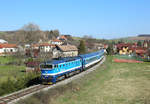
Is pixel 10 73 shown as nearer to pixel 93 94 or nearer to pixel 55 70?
pixel 55 70

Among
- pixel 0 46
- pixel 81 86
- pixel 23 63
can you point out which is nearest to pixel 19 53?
pixel 23 63

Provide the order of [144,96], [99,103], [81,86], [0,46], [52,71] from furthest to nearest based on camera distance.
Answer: [0,46] < [81,86] < [52,71] < [144,96] < [99,103]

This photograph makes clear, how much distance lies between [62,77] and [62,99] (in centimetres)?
628

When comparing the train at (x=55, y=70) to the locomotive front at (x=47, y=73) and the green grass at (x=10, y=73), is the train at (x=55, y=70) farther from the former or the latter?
the green grass at (x=10, y=73)

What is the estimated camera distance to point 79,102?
17.8m

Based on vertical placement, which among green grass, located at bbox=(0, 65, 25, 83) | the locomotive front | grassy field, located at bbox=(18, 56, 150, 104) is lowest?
grassy field, located at bbox=(18, 56, 150, 104)

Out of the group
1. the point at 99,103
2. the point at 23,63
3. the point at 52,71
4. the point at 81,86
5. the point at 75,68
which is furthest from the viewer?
the point at 23,63

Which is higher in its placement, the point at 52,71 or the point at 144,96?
the point at 52,71

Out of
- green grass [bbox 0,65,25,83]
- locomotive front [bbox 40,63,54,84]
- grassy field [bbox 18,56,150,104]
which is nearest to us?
grassy field [bbox 18,56,150,104]

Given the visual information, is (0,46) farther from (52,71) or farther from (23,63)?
(52,71)

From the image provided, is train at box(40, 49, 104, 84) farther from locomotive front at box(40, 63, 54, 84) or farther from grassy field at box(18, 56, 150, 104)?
grassy field at box(18, 56, 150, 104)

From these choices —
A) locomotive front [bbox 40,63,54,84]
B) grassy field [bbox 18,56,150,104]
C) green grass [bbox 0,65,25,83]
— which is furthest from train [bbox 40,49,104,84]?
green grass [bbox 0,65,25,83]

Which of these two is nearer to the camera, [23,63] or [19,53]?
[23,63]

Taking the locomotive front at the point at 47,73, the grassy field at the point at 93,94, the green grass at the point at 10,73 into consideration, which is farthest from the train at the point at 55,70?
the green grass at the point at 10,73
